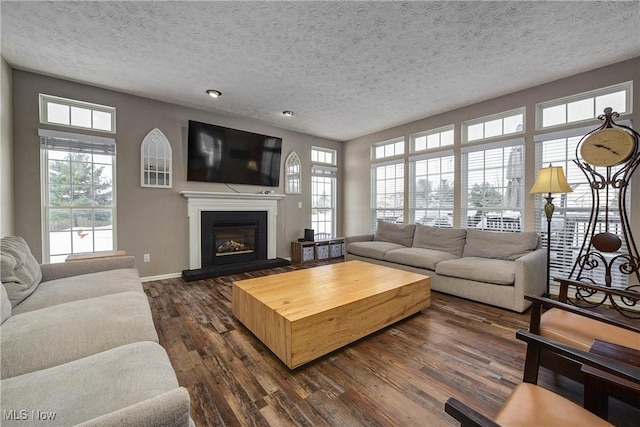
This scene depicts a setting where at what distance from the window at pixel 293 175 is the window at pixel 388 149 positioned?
1671mm

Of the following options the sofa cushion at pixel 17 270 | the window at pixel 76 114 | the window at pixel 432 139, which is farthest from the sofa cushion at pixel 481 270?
the window at pixel 76 114

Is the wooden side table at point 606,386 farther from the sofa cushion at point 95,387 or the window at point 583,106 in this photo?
the window at point 583,106

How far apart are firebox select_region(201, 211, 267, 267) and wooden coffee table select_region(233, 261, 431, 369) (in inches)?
83.8

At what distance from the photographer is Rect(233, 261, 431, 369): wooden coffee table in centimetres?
175

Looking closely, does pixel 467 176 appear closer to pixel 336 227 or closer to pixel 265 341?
pixel 336 227

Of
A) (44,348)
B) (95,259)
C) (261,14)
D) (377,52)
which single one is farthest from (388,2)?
(95,259)

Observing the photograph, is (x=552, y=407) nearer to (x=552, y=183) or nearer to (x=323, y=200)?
(x=552, y=183)

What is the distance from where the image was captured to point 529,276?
2676mm

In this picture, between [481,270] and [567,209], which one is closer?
[481,270]

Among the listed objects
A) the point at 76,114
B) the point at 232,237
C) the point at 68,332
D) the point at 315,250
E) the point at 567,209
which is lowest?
the point at 315,250

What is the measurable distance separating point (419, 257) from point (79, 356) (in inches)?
136

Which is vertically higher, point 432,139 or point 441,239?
point 432,139

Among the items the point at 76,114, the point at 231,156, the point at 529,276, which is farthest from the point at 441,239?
the point at 76,114

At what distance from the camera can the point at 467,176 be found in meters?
4.08
